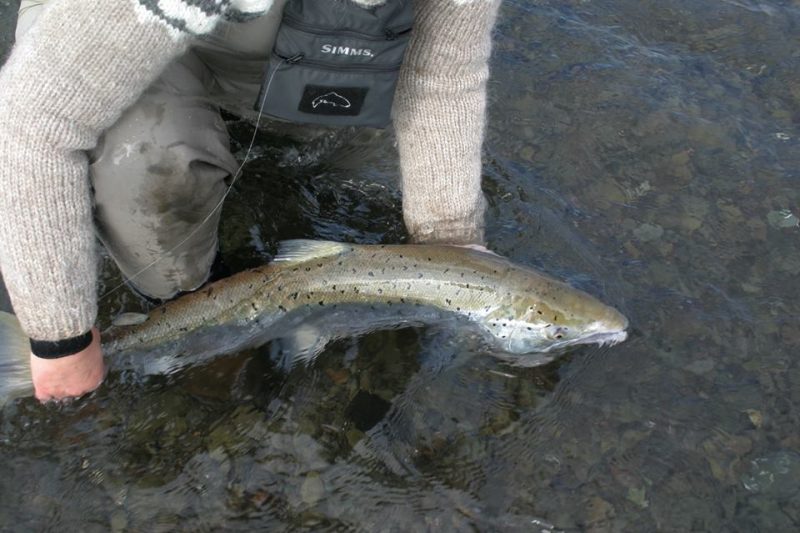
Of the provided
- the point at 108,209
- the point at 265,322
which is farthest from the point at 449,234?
the point at 108,209

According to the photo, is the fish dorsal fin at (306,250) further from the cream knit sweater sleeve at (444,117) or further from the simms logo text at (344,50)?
the simms logo text at (344,50)

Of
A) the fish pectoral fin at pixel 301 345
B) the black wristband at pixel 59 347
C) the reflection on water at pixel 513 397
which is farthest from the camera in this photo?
the fish pectoral fin at pixel 301 345

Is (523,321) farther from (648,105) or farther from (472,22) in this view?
(648,105)

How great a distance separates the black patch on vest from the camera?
265 cm

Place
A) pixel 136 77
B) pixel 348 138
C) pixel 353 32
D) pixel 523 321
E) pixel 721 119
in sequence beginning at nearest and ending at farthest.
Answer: pixel 136 77 → pixel 353 32 → pixel 523 321 → pixel 348 138 → pixel 721 119

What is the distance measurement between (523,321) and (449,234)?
0.46 meters

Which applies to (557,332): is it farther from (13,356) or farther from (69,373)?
(13,356)

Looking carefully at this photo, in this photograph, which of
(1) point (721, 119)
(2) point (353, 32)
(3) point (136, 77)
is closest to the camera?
(3) point (136, 77)

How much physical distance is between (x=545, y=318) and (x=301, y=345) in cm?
94

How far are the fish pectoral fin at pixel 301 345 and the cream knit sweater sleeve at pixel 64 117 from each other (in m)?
0.88

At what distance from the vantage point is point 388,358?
3229 mm

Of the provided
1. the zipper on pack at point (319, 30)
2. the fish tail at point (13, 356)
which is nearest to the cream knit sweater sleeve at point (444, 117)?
the zipper on pack at point (319, 30)

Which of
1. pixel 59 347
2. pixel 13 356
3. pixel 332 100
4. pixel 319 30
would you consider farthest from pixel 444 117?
pixel 13 356

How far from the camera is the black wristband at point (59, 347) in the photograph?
2.42m
